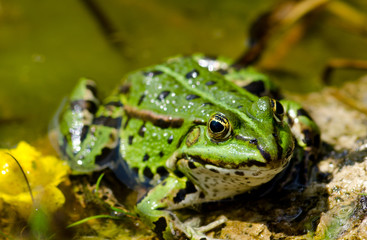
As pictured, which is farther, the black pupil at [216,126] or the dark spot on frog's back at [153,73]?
the dark spot on frog's back at [153,73]

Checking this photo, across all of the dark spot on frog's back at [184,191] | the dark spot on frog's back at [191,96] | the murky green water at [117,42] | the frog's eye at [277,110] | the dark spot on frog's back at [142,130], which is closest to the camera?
the frog's eye at [277,110]

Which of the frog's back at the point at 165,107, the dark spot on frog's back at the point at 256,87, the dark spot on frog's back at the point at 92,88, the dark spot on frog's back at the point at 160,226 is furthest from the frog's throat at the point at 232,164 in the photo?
the dark spot on frog's back at the point at 92,88

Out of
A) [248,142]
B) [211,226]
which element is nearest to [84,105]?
[211,226]

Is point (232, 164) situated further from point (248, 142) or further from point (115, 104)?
point (115, 104)

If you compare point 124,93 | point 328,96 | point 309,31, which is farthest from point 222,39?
point 124,93

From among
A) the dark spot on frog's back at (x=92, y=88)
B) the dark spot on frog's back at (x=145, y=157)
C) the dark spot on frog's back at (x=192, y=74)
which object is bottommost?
the dark spot on frog's back at (x=145, y=157)

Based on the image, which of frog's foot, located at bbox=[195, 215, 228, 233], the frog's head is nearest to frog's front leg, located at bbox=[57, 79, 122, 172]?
the frog's head

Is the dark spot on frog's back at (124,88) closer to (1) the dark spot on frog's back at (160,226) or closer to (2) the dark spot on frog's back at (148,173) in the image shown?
(2) the dark spot on frog's back at (148,173)

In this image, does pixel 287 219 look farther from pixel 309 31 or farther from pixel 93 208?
pixel 309 31

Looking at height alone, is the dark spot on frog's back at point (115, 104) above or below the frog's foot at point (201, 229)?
above
